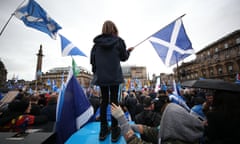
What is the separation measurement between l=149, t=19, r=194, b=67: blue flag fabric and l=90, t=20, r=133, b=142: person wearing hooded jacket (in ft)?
6.94

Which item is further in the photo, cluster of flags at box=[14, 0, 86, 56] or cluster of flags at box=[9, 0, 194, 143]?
cluster of flags at box=[14, 0, 86, 56]

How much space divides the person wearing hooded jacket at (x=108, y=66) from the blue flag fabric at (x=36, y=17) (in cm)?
320

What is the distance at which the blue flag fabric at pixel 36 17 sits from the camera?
149 inches

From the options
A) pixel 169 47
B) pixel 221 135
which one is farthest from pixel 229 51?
pixel 221 135

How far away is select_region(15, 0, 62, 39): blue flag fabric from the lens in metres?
3.79

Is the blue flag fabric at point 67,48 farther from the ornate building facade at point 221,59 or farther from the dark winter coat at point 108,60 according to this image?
the ornate building facade at point 221,59

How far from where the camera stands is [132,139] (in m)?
1.30

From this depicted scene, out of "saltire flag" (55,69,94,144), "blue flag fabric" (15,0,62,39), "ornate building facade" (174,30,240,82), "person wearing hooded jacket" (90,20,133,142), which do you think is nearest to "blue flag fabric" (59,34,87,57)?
"blue flag fabric" (15,0,62,39)

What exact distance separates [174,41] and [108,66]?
9.27ft

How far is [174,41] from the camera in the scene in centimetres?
370

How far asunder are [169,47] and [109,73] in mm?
2723

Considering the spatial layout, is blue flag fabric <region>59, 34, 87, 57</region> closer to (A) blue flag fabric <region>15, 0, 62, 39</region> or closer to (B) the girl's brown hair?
(A) blue flag fabric <region>15, 0, 62, 39</region>

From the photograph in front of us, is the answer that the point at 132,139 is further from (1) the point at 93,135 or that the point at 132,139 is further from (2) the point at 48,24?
(2) the point at 48,24

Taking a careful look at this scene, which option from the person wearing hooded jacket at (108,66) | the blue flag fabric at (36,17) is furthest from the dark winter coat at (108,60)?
the blue flag fabric at (36,17)
